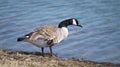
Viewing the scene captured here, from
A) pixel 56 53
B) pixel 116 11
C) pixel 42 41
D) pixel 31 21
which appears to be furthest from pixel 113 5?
pixel 42 41

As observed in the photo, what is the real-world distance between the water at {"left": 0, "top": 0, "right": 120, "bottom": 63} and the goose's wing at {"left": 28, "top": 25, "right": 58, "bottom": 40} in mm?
1487

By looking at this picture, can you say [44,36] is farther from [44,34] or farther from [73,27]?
[73,27]

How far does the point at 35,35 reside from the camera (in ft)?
36.6

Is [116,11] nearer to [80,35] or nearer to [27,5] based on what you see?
[80,35]

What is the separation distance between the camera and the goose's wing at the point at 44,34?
11125mm

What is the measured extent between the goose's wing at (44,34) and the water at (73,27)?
149cm

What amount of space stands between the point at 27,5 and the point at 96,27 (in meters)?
6.73

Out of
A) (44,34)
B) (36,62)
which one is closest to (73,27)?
(44,34)

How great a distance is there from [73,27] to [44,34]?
5.19m

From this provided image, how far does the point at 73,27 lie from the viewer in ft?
53.9

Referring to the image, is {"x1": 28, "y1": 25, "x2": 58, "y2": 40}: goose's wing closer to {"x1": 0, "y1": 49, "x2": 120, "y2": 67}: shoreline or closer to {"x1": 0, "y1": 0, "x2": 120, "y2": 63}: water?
{"x1": 0, "y1": 49, "x2": 120, "y2": 67}: shoreline

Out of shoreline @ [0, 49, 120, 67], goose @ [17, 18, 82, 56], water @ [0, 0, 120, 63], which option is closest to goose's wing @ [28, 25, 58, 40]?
goose @ [17, 18, 82, 56]

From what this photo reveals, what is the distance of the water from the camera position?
43.7 feet

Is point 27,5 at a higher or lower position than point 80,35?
higher
